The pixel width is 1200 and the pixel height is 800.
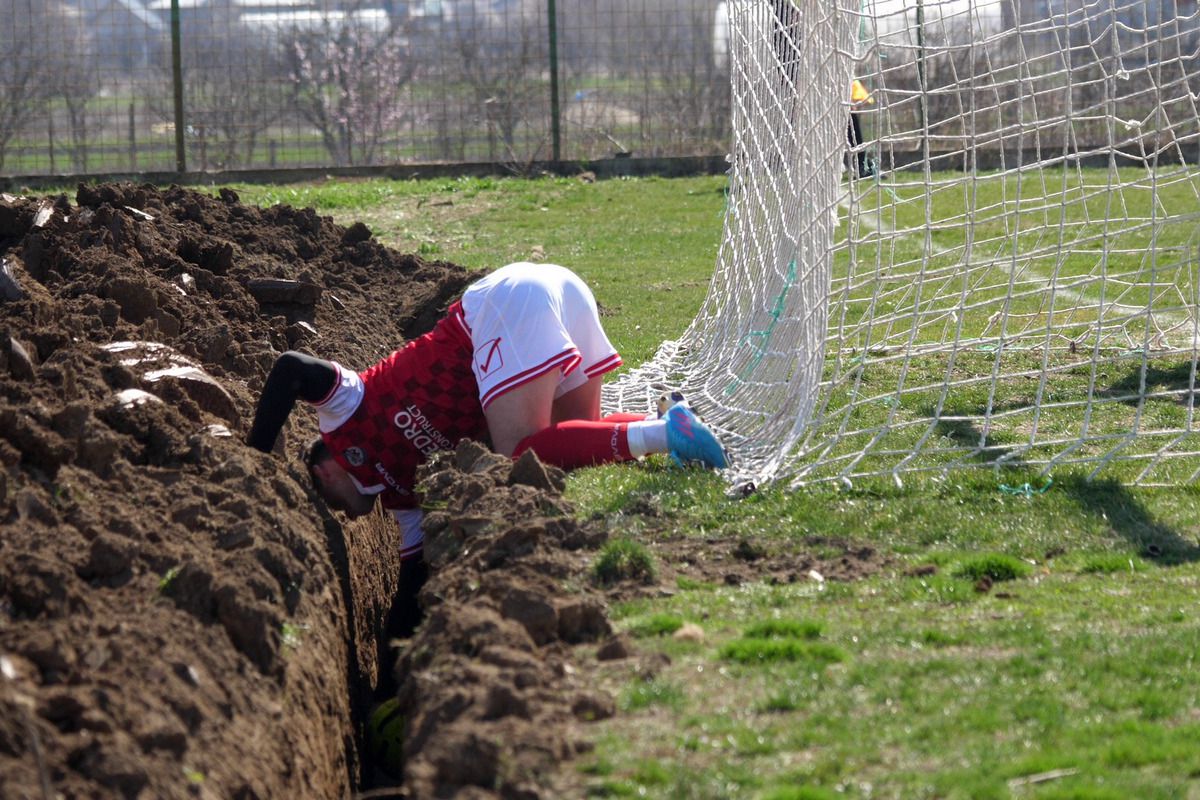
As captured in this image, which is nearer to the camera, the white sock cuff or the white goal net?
the white sock cuff

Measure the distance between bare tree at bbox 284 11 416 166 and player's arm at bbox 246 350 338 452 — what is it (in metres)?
11.4

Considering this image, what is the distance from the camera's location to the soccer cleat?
519 centimetres

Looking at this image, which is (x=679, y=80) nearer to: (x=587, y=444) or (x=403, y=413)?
(x=587, y=444)

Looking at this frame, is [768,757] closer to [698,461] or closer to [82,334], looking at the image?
[698,461]

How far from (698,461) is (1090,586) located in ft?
5.25

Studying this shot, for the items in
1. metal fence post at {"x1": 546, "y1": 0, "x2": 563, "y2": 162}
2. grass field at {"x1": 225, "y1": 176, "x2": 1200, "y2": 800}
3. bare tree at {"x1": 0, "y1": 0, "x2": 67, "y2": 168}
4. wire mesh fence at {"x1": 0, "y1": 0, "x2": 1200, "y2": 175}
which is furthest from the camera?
metal fence post at {"x1": 546, "y1": 0, "x2": 563, "y2": 162}

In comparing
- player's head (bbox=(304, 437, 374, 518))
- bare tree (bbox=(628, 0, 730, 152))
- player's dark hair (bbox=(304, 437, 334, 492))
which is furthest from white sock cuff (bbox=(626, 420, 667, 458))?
bare tree (bbox=(628, 0, 730, 152))

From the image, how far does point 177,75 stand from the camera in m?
15.6

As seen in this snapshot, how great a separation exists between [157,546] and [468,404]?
1.77 m

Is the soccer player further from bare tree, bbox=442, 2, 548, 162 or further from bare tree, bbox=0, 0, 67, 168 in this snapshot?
bare tree, bbox=0, 0, 67, 168

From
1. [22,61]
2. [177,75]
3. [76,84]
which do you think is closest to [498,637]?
[177,75]

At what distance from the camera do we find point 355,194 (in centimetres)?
1362

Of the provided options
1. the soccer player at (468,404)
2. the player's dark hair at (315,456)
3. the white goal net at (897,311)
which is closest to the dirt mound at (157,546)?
the player's dark hair at (315,456)

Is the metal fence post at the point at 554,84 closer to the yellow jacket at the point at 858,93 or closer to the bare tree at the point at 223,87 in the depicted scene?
the bare tree at the point at 223,87
